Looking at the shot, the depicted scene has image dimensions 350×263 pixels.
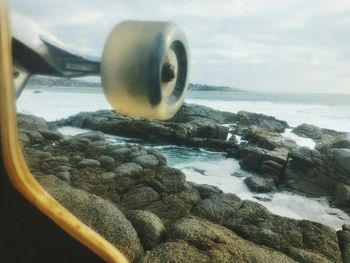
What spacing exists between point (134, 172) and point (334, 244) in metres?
6.83

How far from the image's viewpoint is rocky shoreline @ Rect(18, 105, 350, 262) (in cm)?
631

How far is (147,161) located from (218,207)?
4641 millimetres

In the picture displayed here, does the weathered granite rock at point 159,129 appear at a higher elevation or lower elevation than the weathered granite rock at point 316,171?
lower

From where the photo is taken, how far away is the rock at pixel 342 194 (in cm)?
1333

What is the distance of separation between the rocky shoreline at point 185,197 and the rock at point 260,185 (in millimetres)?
42

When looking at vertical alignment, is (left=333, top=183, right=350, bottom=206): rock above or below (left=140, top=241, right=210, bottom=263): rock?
below

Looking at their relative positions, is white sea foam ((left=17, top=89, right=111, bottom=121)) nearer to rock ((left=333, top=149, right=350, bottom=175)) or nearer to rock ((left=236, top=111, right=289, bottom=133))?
rock ((left=236, top=111, right=289, bottom=133))

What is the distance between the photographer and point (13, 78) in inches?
47.2

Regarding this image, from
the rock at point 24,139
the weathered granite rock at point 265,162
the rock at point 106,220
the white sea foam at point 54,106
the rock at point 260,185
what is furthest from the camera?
the white sea foam at point 54,106

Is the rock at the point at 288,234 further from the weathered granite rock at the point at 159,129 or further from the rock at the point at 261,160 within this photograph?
the weathered granite rock at the point at 159,129

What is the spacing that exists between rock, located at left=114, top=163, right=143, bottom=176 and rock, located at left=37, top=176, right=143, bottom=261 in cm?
491

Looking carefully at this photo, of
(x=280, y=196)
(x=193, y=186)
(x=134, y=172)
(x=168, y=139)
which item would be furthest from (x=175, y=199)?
(x=168, y=139)

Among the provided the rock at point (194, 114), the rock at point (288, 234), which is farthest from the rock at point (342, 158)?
the rock at point (194, 114)

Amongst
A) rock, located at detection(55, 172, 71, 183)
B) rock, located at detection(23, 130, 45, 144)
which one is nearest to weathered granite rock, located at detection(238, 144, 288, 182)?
rock, located at detection(55, 172, 71, 183)
